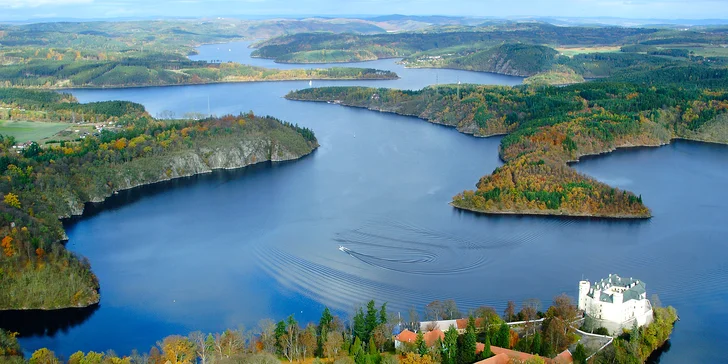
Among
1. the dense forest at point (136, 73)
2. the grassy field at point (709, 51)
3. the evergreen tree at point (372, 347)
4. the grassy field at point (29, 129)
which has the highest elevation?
the grassy field at point (709, 51)

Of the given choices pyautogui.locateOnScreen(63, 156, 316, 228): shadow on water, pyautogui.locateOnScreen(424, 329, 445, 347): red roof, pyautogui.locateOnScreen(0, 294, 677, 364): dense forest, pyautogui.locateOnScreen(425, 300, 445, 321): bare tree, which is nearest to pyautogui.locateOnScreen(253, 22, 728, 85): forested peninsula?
pyautogui.locateOnScreen(63, 156, 316, 228): shadow on water

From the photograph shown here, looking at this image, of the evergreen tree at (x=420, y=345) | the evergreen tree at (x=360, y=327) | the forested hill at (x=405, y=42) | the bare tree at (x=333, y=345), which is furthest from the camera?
the forested hill at (x=405, y=42)

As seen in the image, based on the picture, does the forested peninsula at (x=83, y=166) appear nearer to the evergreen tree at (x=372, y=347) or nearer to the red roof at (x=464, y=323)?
the evergreen tree at (x=372, y=347)

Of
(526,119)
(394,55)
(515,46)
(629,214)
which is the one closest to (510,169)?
(629,214)

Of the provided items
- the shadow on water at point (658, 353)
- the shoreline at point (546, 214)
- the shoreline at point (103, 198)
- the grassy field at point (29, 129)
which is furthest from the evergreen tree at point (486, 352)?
the grassy field at point (29, 129)

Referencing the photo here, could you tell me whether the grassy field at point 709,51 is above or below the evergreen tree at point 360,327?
above

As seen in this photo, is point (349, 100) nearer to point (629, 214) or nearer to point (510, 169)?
point (510, 169)

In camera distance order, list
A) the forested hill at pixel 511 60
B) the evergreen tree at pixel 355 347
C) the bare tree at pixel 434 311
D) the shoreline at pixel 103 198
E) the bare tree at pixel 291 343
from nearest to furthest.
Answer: the evergreen tree at pixel 355 347, the bare tree at pixel 291 343, the bare tree at pixel 434 311, the shoreline at pixel 103 198, the forested hill at pixel 511 60
